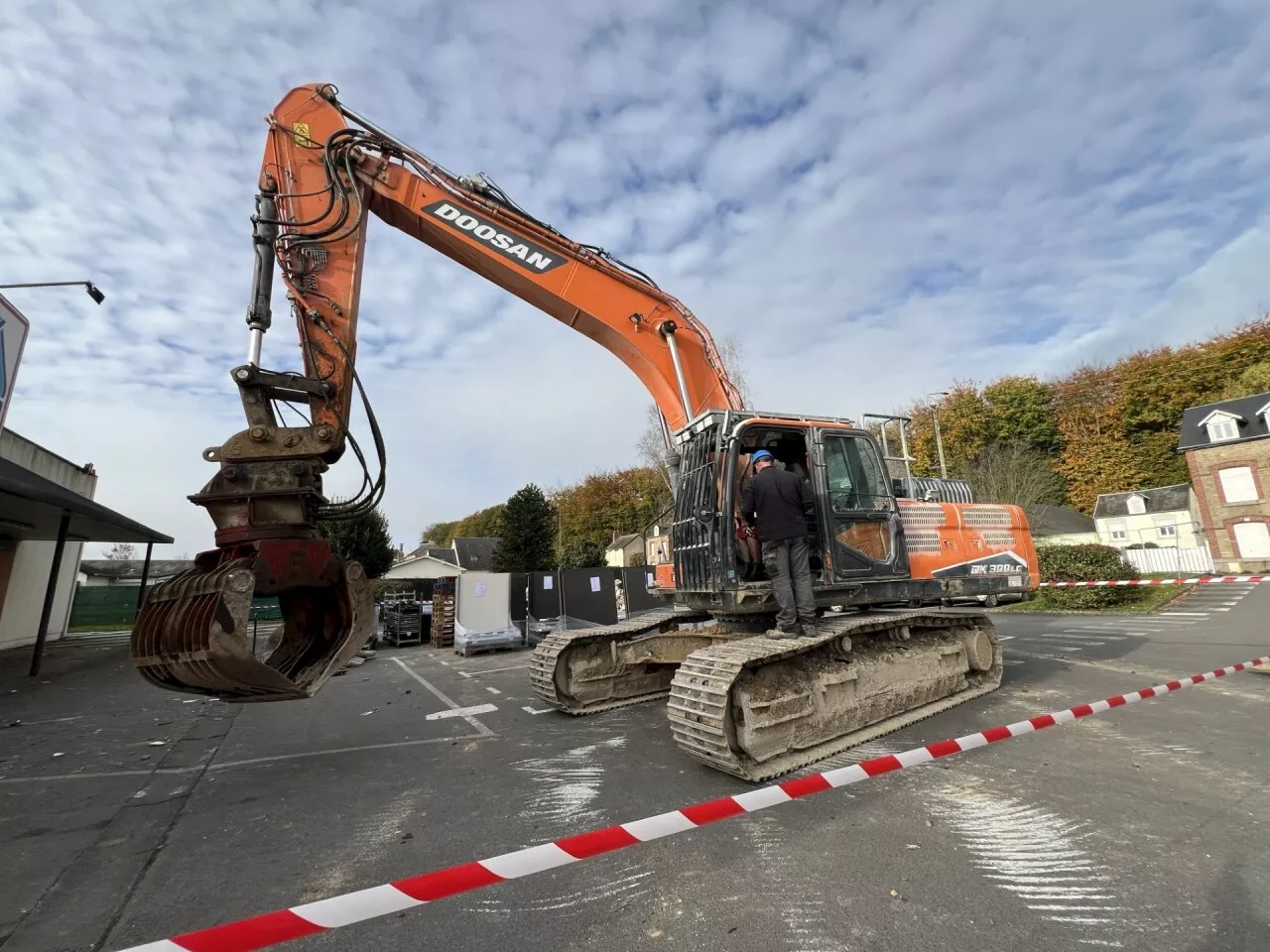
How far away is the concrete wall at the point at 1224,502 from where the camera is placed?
83.0 ft

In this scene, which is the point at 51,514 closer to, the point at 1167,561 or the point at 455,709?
the point at 455,709

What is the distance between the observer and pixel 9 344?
555cm

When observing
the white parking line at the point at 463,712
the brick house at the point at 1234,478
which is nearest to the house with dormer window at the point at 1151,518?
the brick house at the point at 1234,478

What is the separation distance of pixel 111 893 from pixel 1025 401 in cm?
5089

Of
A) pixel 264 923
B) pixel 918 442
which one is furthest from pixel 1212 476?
pixel 264 923

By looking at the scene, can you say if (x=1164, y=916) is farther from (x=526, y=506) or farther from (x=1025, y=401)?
(x=1025, y=401)

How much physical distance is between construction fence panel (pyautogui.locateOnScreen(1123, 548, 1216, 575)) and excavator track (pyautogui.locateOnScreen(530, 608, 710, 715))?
2326 centimetres

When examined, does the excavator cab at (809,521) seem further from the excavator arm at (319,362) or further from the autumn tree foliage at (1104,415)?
the autumn tree foliage at (1104,415)

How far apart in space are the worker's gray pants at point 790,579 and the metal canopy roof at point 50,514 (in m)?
10.6

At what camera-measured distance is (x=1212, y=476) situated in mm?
27281

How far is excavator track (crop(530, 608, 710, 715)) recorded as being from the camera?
6508mm

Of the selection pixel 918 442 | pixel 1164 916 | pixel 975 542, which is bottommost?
pixel 1164 916

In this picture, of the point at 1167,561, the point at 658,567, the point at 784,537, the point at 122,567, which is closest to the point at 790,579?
the point at 784,537

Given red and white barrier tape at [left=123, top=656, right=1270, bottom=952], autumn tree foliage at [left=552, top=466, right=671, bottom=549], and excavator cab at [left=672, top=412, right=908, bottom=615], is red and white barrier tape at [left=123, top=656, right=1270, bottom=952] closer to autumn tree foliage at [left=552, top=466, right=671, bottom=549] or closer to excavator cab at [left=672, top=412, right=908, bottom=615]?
excavator cab at [left=672, top=412, right=908, bottom=615]
